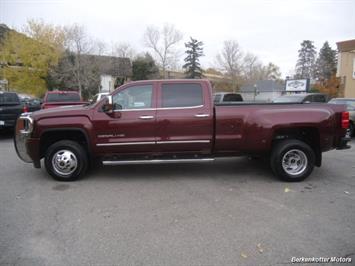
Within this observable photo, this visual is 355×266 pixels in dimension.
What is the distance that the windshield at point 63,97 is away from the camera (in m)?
12.9

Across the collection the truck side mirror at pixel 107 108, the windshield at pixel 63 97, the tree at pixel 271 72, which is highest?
the tree at pixel 271 72

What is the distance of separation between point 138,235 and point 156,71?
5128cm

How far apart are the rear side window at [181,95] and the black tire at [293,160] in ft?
6.04

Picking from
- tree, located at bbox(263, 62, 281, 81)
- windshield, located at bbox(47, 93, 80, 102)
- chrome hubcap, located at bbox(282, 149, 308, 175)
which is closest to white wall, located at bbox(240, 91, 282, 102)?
tree, located at bbox(263, 62, 281, 81)

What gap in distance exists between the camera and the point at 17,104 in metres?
11.3

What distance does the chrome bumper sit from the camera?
5.74 metres

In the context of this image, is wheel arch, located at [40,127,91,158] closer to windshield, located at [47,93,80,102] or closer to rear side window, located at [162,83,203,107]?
rear side window, located at [162,83,203,107]

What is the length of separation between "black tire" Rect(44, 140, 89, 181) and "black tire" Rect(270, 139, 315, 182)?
12.5 ft

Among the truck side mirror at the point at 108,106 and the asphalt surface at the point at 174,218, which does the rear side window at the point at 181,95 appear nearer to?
the truck side mirror at the point at 108,106

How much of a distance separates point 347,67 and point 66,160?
2995 centimetres

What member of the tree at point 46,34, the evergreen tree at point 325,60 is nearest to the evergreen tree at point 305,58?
the evergreen tree at point 325,60

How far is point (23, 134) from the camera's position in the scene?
19.2ft

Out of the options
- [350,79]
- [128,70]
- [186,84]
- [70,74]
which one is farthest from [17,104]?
[128,70]

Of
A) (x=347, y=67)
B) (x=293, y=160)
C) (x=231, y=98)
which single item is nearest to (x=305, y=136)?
(x=293, y=160)
